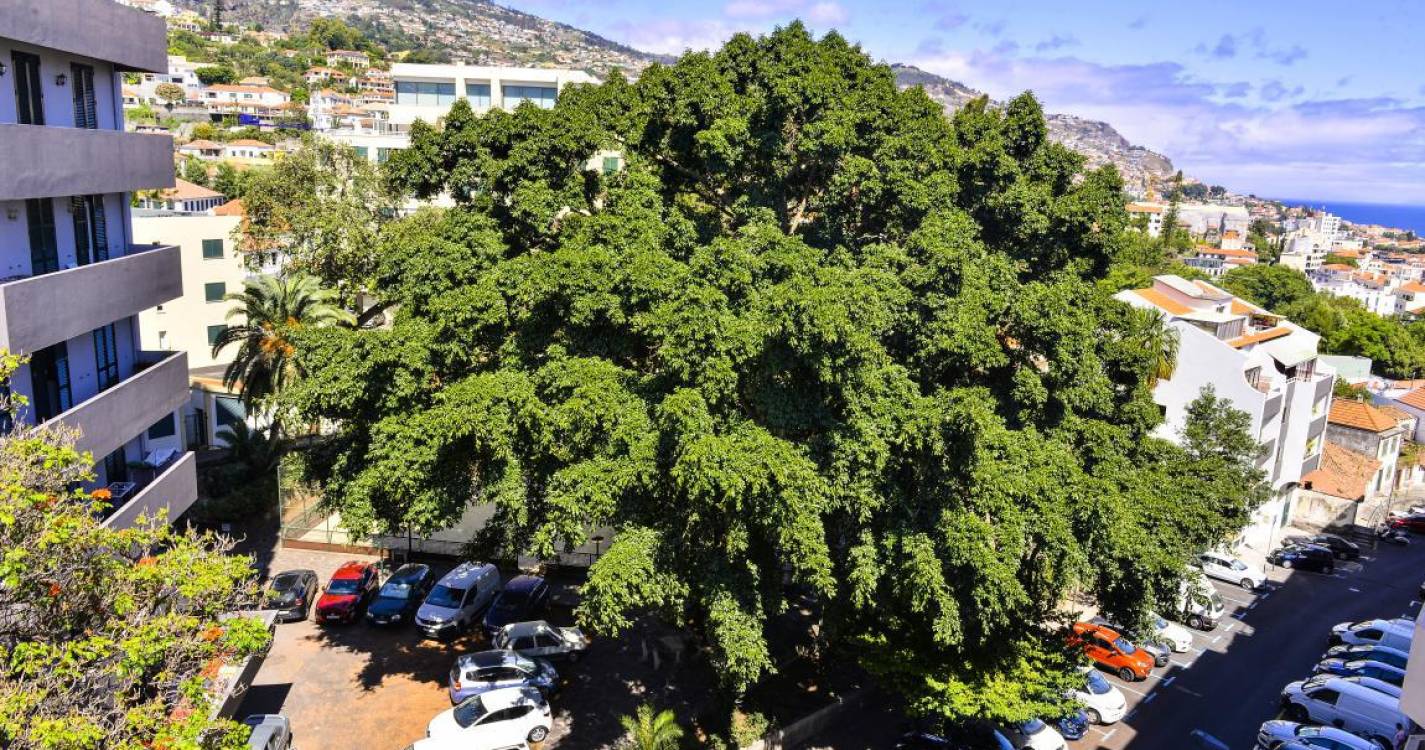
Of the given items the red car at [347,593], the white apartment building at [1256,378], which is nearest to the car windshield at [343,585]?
the red car at [347,593]

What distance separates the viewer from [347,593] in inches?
1038

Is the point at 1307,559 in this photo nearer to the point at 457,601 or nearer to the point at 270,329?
the point at 457,601

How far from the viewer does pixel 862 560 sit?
19.3 m

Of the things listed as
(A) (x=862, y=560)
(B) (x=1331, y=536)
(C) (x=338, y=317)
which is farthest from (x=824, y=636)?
(B) (x=1331, y=536)

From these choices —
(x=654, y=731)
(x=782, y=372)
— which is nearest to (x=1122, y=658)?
(x=654, y=731)

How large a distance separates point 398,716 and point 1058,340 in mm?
17845

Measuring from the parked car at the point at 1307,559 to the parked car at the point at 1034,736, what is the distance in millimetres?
23589

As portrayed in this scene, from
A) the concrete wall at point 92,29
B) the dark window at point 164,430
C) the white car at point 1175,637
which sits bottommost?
the white car at point 1175,637

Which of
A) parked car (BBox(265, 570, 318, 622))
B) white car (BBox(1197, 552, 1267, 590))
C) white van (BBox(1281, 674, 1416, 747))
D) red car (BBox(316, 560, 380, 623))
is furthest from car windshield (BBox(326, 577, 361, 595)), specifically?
white car (BBox(1197, 552, 1267, 590))

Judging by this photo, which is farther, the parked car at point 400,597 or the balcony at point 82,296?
the parked car at point 400,597

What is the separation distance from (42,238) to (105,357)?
3220 millimetres

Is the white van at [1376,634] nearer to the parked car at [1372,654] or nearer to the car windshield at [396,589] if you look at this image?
the parked car at [1372,654]

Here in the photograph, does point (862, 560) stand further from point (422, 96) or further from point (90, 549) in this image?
point (422, 96)

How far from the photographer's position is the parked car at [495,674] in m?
22.1
